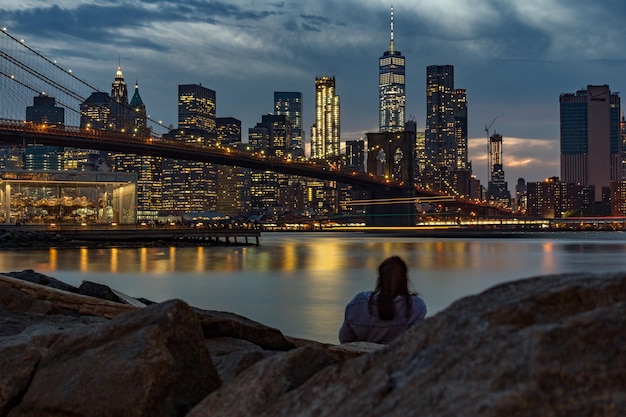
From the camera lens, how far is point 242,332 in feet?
16.2

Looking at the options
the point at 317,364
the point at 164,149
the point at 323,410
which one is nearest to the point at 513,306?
the point at 323,410

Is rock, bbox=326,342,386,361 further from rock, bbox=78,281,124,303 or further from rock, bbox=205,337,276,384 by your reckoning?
rock, bbox=78,281,124,303

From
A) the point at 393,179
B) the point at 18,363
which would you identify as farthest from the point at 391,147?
the point at 18,363

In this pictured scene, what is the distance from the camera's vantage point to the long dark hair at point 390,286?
421 cm

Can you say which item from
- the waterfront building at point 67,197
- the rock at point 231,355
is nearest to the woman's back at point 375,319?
the rock at point 231,355

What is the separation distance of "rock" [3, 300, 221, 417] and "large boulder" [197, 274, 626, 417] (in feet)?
1.24

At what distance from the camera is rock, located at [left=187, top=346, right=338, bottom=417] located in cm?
227

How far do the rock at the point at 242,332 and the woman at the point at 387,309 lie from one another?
2.75 ft

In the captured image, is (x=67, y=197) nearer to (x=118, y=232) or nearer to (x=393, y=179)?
(x=118, y=232)

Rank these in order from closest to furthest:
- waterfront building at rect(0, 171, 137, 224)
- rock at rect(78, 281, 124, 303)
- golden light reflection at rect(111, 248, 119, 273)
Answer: rock at rect(78, 281, 124, 303), golden light reflection at rect(111, 248, 119, 273), waterfront building at rect(0, 171, 137, 224)

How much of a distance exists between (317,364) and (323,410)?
20.9 inches

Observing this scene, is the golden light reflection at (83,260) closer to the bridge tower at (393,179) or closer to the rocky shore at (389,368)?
the rocky shore at (389,368)

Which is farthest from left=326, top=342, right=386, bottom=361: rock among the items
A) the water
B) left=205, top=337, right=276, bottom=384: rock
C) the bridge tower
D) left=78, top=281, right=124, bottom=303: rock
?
the bridge tower

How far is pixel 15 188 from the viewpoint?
54844 millimetres
